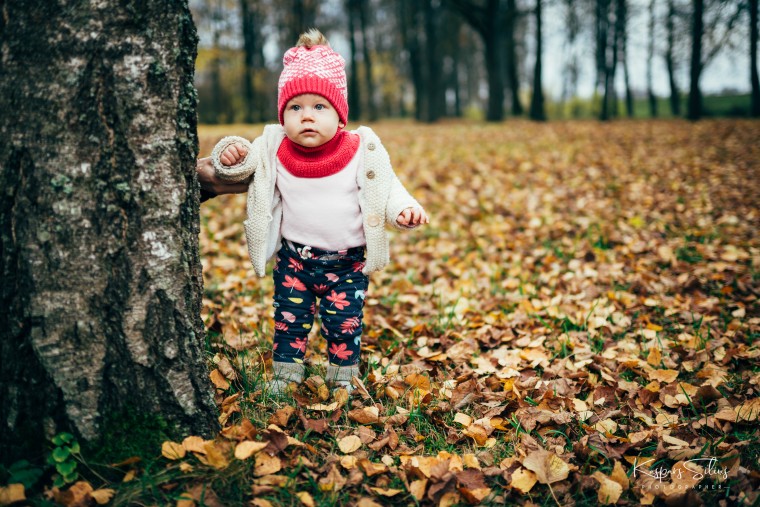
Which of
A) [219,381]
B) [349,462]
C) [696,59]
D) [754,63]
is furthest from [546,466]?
[754,63]

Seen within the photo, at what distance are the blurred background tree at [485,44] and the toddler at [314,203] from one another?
1594 centimetres

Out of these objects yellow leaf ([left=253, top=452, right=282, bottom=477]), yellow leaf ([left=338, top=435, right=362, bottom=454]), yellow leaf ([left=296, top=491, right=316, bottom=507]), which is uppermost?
yellow leaf ([left=253, top=452, right=282, bottom=477])

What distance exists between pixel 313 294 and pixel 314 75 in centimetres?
97

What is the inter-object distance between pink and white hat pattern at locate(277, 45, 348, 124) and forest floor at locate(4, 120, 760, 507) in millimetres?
1210

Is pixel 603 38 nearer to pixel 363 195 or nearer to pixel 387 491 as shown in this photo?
pixel 363 195

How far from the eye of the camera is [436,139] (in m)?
12.1

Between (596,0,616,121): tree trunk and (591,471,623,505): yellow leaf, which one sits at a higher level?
(596,0,616,121): tree trunk

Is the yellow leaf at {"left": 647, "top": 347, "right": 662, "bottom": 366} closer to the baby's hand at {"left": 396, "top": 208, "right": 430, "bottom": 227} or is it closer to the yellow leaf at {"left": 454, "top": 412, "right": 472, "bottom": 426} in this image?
the yellow leaf at {"left": 454, "top": 412, "right": 472, "bottom": 426}

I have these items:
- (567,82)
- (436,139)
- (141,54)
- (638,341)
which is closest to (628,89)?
(567,82)

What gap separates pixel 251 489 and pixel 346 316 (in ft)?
2.83

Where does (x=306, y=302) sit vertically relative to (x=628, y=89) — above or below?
below

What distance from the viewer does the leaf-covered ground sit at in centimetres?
178

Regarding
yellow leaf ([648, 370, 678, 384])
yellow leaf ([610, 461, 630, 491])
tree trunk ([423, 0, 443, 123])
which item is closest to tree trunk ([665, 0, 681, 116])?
tree trunk ([423, 0, 443, 123])

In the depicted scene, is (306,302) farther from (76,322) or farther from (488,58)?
(488,58)
